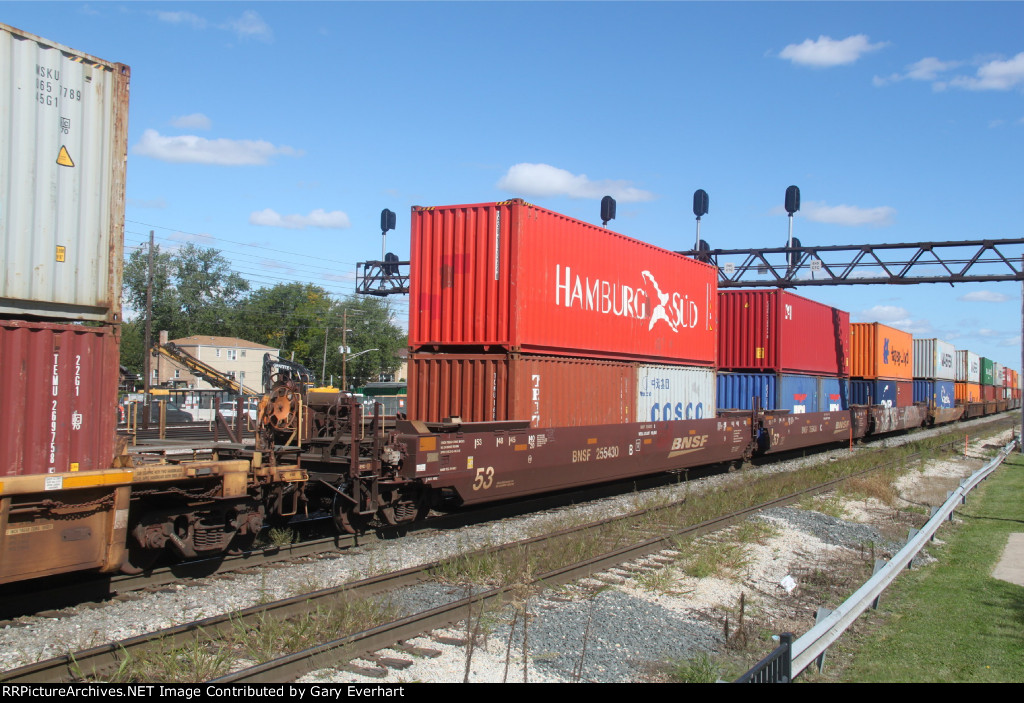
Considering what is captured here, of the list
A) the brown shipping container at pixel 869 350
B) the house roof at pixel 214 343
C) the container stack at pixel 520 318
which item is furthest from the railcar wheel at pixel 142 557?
the house roof at pixel 214 343

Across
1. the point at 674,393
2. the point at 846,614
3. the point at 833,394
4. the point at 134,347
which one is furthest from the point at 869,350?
the point at 134,347

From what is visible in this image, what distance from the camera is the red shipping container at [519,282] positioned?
39.4 feet

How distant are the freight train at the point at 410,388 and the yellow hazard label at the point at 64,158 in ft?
0.06

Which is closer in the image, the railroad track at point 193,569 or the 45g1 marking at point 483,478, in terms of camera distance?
the railroad track at point 193,569

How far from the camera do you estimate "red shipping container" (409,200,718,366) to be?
1201 centimetres

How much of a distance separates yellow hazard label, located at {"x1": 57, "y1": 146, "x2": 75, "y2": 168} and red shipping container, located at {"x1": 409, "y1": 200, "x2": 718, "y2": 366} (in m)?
6.29

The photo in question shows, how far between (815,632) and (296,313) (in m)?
92.0

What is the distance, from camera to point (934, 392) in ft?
133

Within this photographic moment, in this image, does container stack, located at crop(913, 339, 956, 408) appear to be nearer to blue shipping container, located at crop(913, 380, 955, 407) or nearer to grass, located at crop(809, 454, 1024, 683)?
blue shipping container, located at crop(913, 380, 955, 407)

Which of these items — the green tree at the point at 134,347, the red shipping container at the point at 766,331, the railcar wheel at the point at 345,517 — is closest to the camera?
the railcar wheel at the point at 345,517

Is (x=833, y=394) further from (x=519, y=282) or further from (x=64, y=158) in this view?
(x=64, y=158)

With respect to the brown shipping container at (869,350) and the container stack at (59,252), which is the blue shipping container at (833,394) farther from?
the container stack at (59,252)

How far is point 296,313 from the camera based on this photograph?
9300 centimetres
